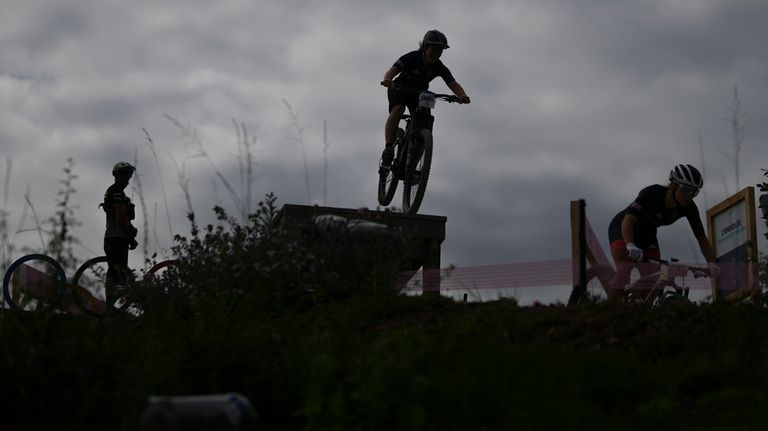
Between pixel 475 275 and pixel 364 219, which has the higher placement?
pixel 364 219

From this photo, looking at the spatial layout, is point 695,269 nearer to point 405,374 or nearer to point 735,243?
point 735,243

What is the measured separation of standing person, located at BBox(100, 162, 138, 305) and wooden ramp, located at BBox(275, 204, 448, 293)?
2225 mm

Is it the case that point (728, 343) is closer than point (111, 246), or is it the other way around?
point (728, 343)

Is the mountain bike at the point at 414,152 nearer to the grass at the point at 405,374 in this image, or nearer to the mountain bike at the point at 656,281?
the mountain bike at the point at 656,281

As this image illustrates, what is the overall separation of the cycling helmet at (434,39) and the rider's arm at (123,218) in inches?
145

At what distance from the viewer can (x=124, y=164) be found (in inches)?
447

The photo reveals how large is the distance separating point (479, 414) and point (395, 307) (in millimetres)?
2386

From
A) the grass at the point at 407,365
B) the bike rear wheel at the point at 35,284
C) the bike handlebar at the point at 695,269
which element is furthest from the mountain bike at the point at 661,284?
the bike rear wheel at the point at 35,284

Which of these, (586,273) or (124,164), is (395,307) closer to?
(586,273)

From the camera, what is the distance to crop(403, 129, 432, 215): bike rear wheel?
1202 cm

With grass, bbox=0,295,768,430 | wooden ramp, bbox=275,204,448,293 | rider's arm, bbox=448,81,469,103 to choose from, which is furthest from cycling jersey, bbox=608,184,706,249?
grass, bbox=0,295,768,430

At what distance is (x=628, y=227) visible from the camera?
10.1 m

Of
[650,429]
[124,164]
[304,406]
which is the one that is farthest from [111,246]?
[650,429]

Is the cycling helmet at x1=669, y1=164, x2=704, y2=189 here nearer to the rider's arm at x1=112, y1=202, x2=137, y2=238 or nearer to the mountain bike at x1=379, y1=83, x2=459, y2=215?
the mountain bike at x1=379, y1=83, x2=459, y2=215
